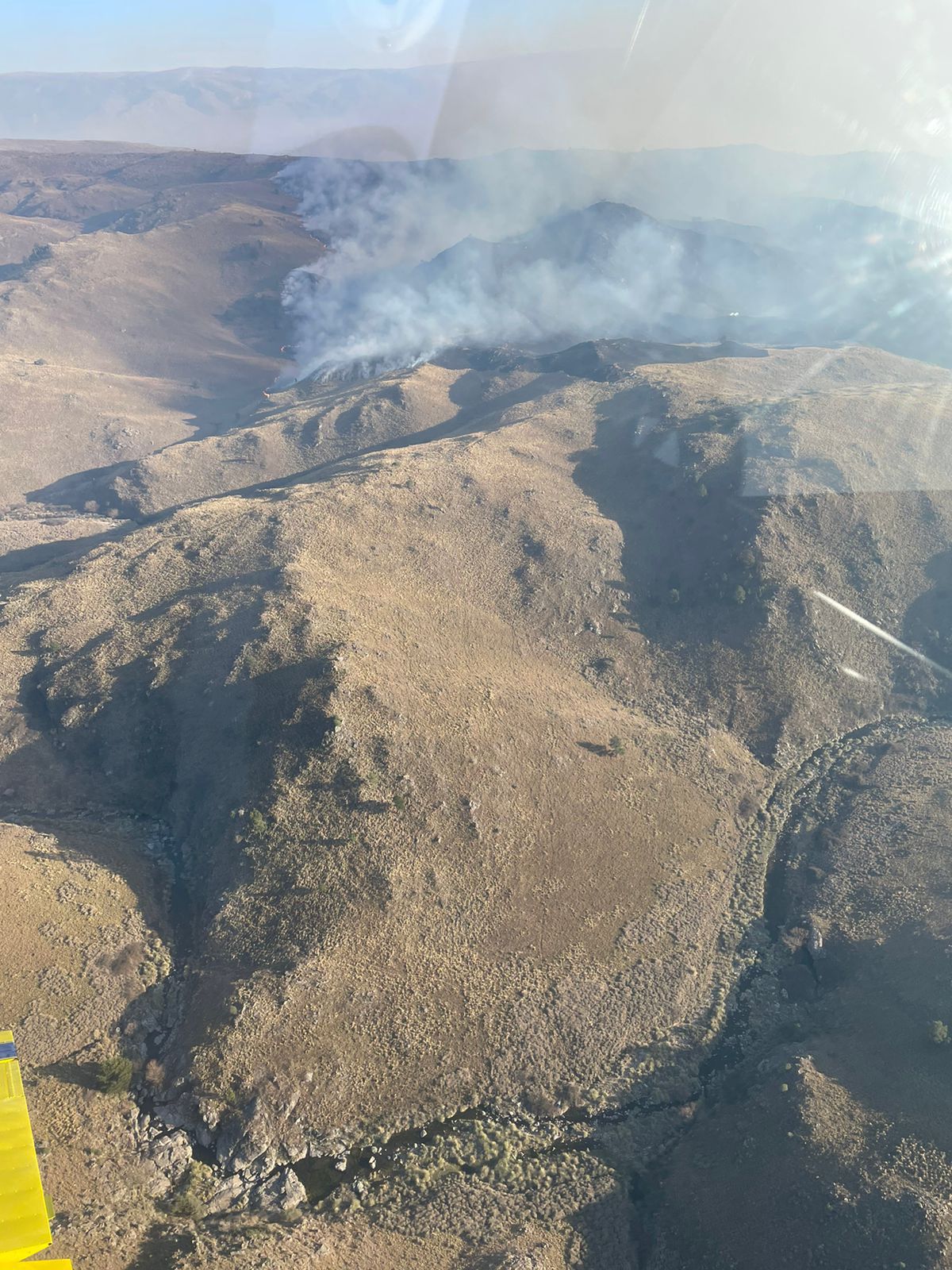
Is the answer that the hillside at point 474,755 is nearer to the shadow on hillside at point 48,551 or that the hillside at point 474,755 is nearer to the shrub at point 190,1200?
the shrub at point 190,1200

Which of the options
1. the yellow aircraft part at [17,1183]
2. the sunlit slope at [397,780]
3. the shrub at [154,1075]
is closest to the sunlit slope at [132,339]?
the sunlit slope at [397,780]

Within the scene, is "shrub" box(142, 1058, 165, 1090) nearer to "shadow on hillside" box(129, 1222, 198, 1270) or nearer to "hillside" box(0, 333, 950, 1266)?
"hillside" box(0, 333, 950, 1266)

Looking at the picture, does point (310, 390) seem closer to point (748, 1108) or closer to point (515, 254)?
point (515, 254)

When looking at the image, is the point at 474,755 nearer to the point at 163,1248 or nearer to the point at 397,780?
the point at 397,780

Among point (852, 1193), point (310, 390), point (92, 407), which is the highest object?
point (852, 1193)

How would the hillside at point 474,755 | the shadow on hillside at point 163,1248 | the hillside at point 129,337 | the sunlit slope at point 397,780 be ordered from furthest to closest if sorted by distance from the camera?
the hillside at point 129,337 → the sunlit slope at point 397,780 → the hillside at point 474,755 → the shadow on hillside at point 163,1248

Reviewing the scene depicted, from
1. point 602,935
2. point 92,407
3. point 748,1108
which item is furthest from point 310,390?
point 748,1108

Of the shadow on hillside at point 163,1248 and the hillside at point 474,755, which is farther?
the hillside at point 474,755
